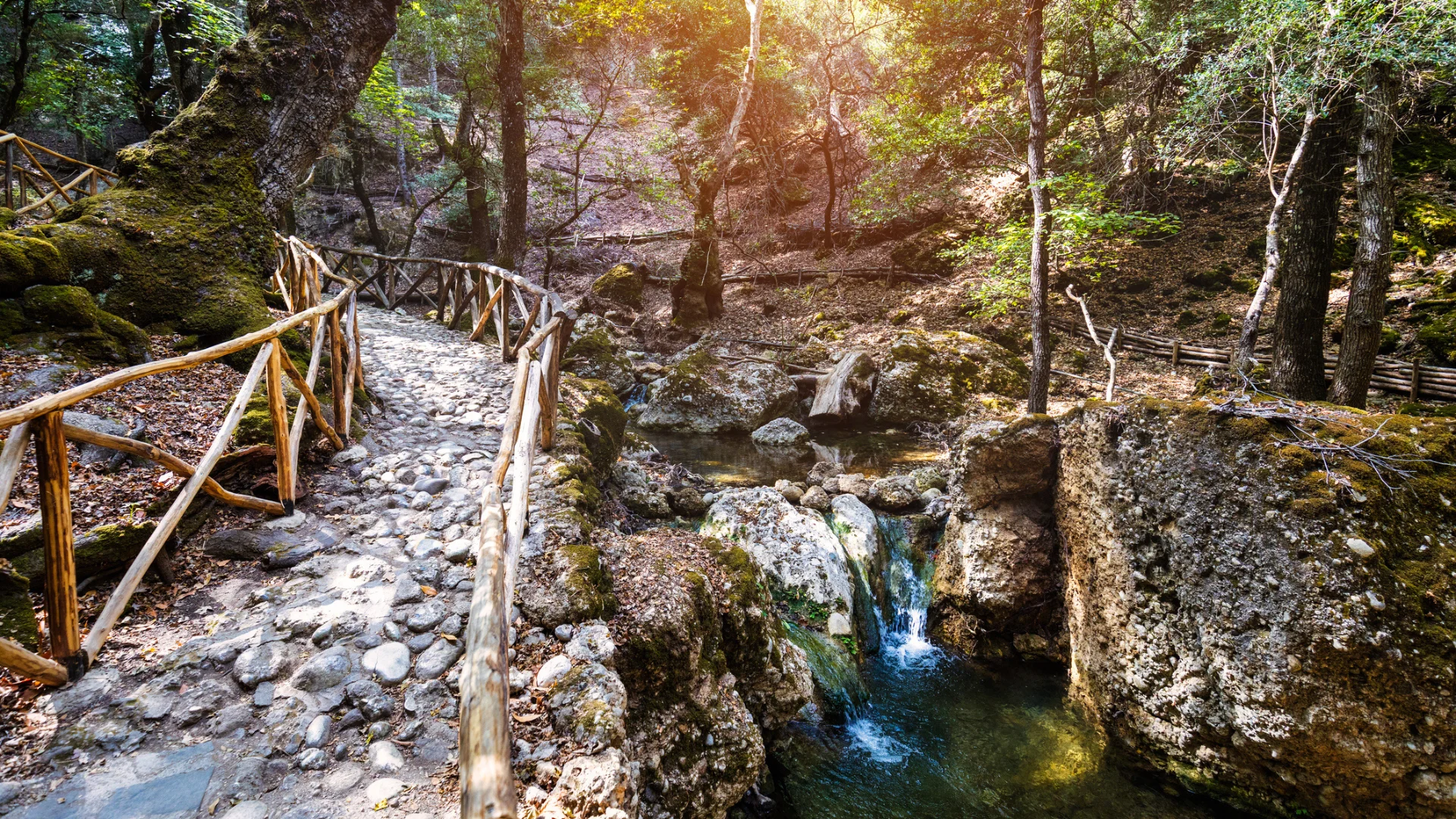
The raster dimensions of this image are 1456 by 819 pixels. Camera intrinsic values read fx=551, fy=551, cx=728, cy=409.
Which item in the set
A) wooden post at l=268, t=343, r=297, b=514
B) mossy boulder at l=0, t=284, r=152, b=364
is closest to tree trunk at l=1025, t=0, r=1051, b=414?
wooden post at l=268, t=343, r=297, b=514

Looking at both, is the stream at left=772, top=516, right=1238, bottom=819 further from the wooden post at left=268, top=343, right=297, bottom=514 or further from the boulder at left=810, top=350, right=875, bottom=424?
the boulder at left=810, top=350, right=875, bottom=424

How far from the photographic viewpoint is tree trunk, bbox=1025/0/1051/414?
8039mm

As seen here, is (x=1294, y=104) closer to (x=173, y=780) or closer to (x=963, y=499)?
(x=963, y=499)

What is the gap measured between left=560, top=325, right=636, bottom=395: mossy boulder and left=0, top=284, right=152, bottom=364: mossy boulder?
640 centimetres

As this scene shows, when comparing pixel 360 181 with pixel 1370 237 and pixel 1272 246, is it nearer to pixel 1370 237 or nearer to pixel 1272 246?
pixel 1272 246

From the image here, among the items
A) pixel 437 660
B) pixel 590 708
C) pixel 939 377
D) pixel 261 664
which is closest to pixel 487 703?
pixel 590 708

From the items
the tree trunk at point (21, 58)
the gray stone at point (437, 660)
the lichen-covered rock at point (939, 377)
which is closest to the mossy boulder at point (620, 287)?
the lichen-covered rock at point (939, 377)

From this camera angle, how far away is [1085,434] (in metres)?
4.99

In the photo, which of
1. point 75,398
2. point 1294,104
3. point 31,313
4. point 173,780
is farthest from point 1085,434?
point 31,313

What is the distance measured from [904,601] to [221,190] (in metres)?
8.09

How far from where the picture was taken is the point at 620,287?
49.3 ft

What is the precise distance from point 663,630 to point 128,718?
6.42ft

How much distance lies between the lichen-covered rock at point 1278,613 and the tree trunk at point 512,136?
934 cm

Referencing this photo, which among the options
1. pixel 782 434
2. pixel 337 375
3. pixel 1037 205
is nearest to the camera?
pixel 337 375
